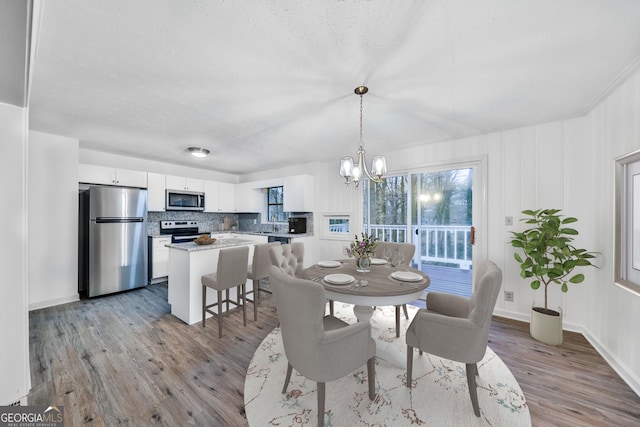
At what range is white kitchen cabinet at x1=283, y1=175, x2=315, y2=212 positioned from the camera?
15.2 feet

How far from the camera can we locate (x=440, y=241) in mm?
4910

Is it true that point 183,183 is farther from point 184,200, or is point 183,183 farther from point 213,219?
point 213,219

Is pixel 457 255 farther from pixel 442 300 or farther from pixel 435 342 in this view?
pixel 435 342

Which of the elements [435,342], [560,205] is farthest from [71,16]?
[560,205]

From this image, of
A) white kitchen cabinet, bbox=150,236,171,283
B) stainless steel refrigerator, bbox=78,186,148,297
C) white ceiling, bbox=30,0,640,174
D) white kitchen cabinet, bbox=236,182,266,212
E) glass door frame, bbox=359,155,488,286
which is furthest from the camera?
white kitchen cabinet, bbox=236,182,266,212

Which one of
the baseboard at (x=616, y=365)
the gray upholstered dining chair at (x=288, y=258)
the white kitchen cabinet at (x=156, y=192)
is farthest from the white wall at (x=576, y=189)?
→ the white kitchen cabinet at (x=156, y=192)

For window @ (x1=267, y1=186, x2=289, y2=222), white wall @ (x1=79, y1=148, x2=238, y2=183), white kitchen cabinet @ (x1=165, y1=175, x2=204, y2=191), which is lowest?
window @ (x1=267, y1=186, x2=289, y2=222)

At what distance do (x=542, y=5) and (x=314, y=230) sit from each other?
3.98 metres

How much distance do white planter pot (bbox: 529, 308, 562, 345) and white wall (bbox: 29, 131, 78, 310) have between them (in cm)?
606

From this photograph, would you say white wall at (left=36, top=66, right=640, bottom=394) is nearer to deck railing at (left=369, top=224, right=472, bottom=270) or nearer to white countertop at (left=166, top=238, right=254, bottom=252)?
→ deck railing at (left=369, top=224, right=472, bottom=270)

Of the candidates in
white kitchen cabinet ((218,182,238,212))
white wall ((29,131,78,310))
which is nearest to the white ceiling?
white wall ((29,131,78,310))

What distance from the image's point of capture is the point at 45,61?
1.64m

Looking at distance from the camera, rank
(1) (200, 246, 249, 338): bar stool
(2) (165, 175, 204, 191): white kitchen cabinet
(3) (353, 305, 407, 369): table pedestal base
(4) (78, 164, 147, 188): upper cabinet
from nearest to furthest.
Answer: (3) (353, 305, 407, 369): table pedestal base → (1) (200, 246, 249, 338): bar stool → (4) (78, 164, 147, 188): upper cabinet → (2) (165, 175, 204, 191): white kitchen cabinet

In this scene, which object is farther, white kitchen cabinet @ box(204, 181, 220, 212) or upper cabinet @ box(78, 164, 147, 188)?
white kitchen cabinet @ box(204, 181, 220, 212)
